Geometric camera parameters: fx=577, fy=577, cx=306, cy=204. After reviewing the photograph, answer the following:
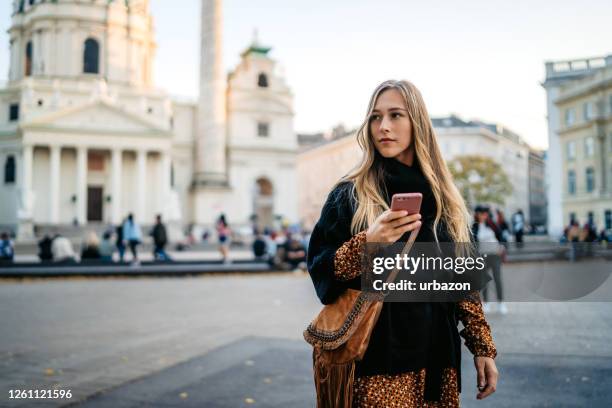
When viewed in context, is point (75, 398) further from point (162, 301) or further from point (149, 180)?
point (149, 180)

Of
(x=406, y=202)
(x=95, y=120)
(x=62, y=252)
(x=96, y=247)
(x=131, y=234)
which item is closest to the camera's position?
(x=406, y=202)

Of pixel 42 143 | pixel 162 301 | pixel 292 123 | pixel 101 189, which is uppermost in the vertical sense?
pixel 292 123

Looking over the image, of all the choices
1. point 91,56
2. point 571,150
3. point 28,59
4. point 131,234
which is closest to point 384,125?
point 131,234

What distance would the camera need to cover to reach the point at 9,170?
51250 mm

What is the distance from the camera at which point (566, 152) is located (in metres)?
40.6

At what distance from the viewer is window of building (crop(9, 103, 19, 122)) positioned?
52031mm

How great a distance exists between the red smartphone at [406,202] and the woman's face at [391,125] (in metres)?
0.41

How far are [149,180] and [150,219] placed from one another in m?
3.59

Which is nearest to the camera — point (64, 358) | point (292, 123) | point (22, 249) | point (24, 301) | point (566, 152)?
point (64, 358)

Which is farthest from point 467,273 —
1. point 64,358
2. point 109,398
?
point 64,358

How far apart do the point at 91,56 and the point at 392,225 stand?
6120cm

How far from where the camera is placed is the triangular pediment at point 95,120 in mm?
48125

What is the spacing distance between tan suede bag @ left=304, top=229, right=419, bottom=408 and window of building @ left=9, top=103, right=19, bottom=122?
57.0 metres

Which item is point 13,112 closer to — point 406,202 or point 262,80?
point 262,80
